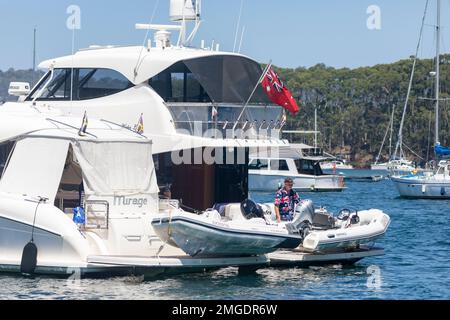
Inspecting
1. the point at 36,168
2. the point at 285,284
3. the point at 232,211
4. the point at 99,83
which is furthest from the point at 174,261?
the point at 99,83

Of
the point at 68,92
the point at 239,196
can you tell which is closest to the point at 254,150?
the point at 239,196

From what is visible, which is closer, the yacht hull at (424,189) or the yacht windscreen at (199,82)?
the yacht windscreen at (199,82)

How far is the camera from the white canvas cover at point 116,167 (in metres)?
21.1

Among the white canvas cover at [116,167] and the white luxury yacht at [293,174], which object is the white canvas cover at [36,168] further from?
the white luxury yacht at [293,174]

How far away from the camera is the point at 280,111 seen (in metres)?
24.8

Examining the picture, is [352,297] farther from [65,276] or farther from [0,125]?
[0,125]

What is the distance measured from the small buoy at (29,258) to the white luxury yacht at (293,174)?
3892 centimetres

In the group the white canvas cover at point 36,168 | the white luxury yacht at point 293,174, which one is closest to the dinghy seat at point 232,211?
the white canvas cover at point 36,168

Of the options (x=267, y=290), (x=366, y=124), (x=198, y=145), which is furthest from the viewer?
(x=366, y=124)

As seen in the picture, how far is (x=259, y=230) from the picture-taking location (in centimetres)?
2102

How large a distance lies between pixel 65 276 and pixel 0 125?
326 cm

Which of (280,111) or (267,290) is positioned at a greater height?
(280,111)

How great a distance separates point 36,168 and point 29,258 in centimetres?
179

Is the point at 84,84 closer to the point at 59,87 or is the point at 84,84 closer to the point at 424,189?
the point at 59,87
